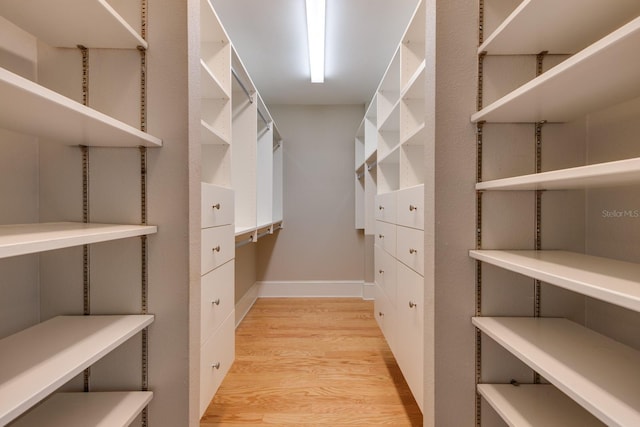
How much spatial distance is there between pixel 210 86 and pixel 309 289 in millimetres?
2658

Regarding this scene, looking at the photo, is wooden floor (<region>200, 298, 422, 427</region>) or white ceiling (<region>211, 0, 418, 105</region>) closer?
wooden floor (<region>200, 298, 422, 427</region>)

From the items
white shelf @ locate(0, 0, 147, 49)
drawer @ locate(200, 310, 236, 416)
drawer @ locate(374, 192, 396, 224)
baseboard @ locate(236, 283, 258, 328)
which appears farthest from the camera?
baseboard @ locate(236, 283, 258, 328)

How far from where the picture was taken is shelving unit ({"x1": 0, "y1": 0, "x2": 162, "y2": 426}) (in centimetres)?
89

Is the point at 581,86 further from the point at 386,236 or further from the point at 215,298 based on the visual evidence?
the point at 215,298

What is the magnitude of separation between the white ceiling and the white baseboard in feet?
6.87

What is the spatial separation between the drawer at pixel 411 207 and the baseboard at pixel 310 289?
2161 mm

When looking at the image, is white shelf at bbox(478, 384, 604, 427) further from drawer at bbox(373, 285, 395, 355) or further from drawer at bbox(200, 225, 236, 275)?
drawer at bbox(200, 225, 236, 275)

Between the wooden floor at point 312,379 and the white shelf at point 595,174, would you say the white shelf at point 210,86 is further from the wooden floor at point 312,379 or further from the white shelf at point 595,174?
the wooden floor at point 312,379

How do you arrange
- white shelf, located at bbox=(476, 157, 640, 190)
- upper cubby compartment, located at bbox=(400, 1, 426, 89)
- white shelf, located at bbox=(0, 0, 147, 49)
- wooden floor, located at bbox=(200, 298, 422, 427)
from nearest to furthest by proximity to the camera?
white shelf, located at bbox=(476, 157, 640, 190), white shelf, located at bbox=(0, 0, 147, 49), wooden floor, located at bbox=(200, 298, 422, 427), upper cubby compartment, located at bbox=(400, 1, 426, 89)

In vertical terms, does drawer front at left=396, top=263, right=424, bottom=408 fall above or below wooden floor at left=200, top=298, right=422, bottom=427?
above

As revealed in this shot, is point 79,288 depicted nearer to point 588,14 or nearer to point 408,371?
point 408,371

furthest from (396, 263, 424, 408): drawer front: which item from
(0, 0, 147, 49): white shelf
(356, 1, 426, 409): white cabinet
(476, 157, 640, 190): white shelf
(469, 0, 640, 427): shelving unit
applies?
(0, 0, 147, 49): white shelf

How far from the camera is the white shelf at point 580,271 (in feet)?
2.32

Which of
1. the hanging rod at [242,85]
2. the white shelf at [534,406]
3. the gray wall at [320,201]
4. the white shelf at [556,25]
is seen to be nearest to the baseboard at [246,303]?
the gray wall at [320,201]
